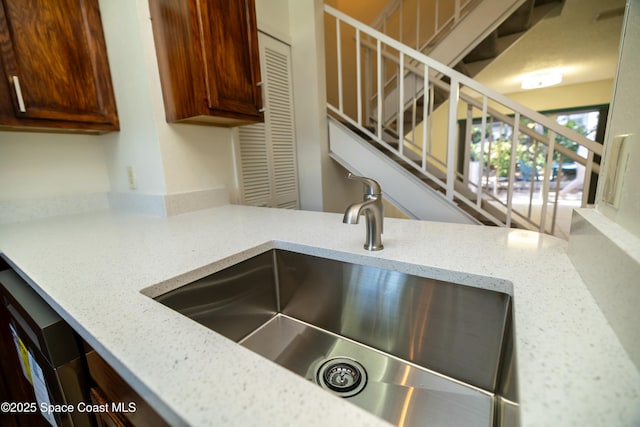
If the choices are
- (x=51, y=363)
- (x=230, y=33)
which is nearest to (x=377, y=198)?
(x=51, y=363)

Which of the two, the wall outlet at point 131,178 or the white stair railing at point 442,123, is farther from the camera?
the white stair railing at point 442,123

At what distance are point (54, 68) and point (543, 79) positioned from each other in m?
5.62

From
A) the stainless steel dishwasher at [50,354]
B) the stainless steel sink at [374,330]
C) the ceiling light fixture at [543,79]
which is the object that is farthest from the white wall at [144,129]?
the ceiling light fixture at [543,79]

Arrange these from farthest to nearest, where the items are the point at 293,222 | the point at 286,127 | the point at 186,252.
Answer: the point at 286,127 < the point at 293,222 < the point at 186,252

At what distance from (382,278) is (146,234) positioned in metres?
0.85

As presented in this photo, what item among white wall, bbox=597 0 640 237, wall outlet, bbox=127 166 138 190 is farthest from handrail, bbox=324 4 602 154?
wall outlet, bbox=127 166 138 190

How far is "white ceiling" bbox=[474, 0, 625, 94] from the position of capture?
2622 millimetres

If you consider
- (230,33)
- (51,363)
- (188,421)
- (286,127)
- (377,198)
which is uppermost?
(230,33)

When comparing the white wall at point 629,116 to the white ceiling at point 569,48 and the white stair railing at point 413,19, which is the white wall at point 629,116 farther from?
the white stair railing at point 413,19

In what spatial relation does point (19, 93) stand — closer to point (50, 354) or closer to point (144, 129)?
point (144, 129)

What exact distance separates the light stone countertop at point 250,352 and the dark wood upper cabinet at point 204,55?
58 cm

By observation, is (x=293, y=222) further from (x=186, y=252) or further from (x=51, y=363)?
A: (x=51, y=363)

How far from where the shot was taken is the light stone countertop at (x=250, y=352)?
0.96ft

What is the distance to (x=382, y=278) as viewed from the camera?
73 centimetres
